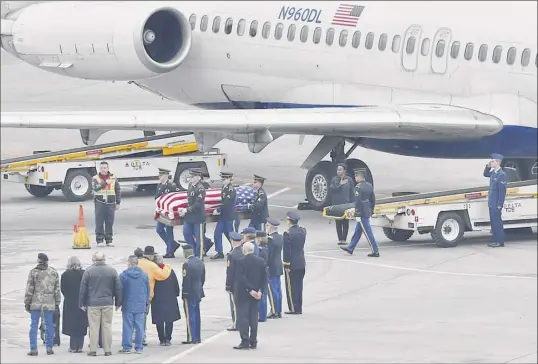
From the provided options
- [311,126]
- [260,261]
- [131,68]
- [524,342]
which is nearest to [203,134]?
[311,126]

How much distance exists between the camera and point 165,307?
739 inches

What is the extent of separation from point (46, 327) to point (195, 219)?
20.4 feet

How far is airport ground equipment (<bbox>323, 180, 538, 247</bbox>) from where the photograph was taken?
81.4ft

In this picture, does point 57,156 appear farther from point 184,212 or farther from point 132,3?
point 184,212

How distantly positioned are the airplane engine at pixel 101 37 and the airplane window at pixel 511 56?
7.44 metres

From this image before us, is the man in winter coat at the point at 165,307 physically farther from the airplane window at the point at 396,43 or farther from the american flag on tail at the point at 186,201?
the airplane window at the point at 396,43

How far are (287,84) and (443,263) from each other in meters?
7.72

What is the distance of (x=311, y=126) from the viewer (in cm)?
2728

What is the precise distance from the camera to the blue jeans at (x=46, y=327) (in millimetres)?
18406

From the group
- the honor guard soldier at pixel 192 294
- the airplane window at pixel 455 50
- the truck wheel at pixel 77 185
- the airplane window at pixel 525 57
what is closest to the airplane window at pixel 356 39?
the airplane window at pixel 455 50

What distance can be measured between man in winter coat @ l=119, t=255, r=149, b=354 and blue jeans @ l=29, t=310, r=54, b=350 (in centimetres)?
86

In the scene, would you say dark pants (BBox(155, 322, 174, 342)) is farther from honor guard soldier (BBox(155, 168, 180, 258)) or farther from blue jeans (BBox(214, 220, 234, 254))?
honor guard soldier (BBox(155, 168, 180, 258))

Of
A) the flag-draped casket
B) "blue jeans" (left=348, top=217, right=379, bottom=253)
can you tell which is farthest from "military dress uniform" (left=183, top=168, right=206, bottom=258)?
"blue jeans" (left=348, top=217, right=379, bottom=253)

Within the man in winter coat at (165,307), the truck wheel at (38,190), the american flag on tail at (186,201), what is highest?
the truck wheel at (38,190)
